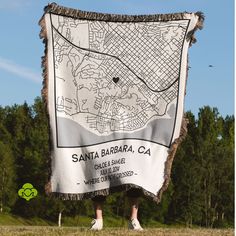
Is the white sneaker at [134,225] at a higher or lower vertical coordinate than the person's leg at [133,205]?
lower

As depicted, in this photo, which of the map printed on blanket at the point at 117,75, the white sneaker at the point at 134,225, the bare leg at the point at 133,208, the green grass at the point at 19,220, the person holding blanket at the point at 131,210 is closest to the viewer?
the white sneaker at the point at 134,225

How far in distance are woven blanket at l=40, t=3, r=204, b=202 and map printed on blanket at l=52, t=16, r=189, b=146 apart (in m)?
0.02

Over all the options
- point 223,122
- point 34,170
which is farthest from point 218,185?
point 34,170

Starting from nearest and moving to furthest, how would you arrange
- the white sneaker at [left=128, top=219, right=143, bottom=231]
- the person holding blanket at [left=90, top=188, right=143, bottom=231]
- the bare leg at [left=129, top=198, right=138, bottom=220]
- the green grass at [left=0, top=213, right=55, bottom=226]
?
1. the white sneaker at [left=128, top=219, right=143, bottom=231]
2. the person holding blanket at [left=90, top=188, right=143, bottom=231]
3. the bare leg at [left=129, top=198, right=138, bottom=220]
4. the green grass at [left=0, top=213, right=55, bottom=226]

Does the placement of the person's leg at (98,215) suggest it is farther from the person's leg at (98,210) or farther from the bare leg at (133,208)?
the bare leg at (133,208)

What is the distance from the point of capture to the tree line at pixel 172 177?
5462 centimetres

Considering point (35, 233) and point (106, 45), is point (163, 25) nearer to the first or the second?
point (106, 45)

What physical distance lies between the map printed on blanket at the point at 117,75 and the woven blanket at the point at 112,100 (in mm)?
18

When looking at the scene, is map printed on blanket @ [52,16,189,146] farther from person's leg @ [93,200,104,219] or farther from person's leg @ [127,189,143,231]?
person's leg @ [93,200,104,219]

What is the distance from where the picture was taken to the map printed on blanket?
1241 centimetres

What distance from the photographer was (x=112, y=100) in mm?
12438

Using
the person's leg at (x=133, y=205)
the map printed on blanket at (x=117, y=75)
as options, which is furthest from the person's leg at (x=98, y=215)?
the map printed on blanket at (x=117, y=75)

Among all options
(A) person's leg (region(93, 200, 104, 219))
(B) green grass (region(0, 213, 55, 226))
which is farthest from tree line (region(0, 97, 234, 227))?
(A) person's leg (region(93, 200, 104, 219))

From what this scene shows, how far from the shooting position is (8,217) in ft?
178
